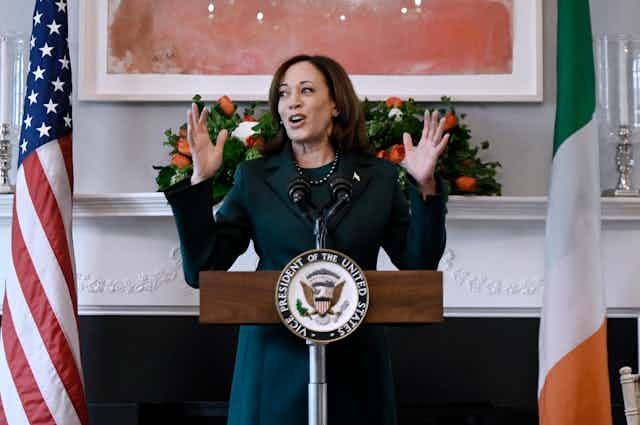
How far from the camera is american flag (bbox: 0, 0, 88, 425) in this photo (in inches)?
109

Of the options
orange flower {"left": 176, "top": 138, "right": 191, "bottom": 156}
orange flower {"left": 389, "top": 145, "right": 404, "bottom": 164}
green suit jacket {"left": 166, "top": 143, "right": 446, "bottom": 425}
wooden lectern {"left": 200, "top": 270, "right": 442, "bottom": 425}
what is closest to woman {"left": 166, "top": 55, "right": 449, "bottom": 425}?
green suit jacket {"left": 166, "top": 143, "right": 446, "bottom": 425}

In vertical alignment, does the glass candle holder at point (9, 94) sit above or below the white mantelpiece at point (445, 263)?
above

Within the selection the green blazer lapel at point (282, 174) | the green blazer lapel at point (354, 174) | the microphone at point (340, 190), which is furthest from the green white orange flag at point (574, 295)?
the microphone at point (340, 190)

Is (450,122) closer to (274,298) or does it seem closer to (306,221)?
(306,221)

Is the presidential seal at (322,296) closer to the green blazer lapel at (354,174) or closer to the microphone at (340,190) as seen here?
the microphone at (340,190)

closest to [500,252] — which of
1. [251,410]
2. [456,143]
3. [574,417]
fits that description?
Result: [456,143]

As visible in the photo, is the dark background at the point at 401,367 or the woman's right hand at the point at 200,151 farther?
the dark background at the point at 401,367

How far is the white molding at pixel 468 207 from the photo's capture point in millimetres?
3117

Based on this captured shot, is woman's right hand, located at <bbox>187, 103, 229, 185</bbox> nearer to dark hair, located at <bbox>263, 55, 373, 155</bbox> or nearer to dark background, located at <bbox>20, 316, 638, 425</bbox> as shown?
dark hair, located at <bbox>263, 55, 373, 155</bbox>

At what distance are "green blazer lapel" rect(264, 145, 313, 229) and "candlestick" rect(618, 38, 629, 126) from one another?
1.53 meters

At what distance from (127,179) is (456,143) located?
3.73 ft

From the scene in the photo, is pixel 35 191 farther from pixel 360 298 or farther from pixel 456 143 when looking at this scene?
pixel 360 298

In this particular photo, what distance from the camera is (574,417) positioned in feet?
8.75

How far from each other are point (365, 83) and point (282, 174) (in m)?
1.45
